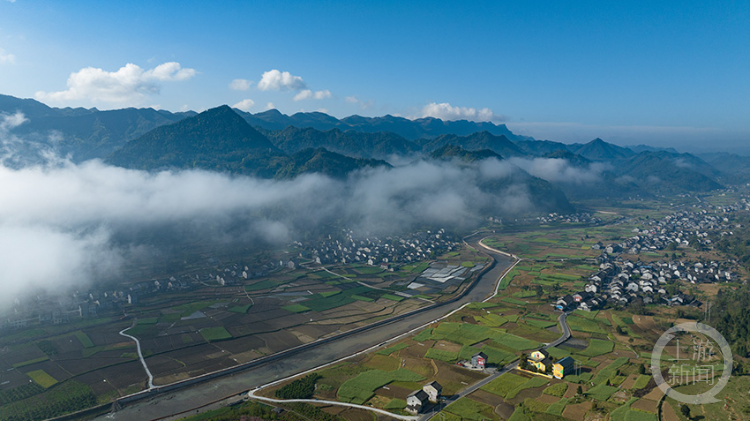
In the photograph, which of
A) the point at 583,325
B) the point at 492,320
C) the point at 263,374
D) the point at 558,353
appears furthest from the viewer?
the point at 492,320

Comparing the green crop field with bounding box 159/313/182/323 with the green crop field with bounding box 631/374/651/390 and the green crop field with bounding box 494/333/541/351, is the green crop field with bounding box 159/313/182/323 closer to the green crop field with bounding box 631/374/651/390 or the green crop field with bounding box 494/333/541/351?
the green crop field with bounding box 494/333/541/351

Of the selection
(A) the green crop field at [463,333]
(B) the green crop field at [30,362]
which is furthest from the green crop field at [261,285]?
(A) the green crop field at [463,333]

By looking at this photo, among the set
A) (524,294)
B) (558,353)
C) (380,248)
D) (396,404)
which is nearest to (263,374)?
(396,404)

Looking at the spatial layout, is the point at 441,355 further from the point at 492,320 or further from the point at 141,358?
the point at 141,358

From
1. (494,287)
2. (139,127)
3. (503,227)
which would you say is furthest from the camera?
(139,127)

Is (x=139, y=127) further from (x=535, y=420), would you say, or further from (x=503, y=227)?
(x=535, y=420)

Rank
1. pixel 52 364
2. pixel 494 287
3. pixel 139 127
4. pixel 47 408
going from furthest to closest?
pixel 139 127, pixel 494 287, pixel 52 364, pixel 47 408

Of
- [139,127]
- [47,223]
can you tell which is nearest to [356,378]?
[47,223]

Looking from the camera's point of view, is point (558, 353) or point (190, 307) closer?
point (558, 353)

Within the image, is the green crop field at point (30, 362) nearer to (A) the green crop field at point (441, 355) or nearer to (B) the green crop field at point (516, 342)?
(A) the green crop field at point (441, 355)
